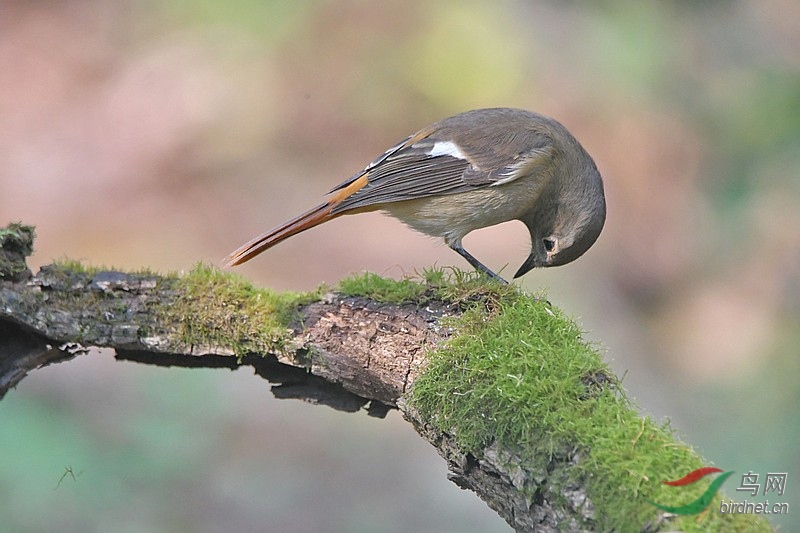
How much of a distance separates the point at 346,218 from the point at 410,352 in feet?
14.9

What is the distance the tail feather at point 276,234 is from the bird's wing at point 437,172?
0.25ft

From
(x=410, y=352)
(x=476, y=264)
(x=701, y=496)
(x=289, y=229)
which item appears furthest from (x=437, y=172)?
(x=701, y=496)

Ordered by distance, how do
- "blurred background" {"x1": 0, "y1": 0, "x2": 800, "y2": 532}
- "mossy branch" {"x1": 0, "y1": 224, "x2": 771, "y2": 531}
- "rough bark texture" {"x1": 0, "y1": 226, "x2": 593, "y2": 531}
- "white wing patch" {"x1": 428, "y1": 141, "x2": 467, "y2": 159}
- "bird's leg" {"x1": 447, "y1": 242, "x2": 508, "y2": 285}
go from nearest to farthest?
"mossy branch" {"x1": 0, "y1": 224, "x2": 771, "y2": 531} → "rough bark texture" {"x1": 0, "y1": 226, "x2": 593, "y2": 531} → "bird's leg" {"x1": 447, "y1": 242, "x2": 508, "y2": 285} → "white wing patch" {"x1": 428, "y1": 141, "x2": 467, "y2": 159} → "blurred background" {"x1": 0, "y1": 0, "x2": 800, "y2": 532}

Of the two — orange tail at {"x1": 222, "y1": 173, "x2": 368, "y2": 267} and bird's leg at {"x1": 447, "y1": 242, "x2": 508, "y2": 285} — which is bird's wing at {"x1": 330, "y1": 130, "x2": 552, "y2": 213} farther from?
bird's leg at {"x1": 447, "y1": 242, "x2": 508, "y2": 285}

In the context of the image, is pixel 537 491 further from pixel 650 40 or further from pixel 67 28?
pixel 67 28

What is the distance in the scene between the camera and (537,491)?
2.68m

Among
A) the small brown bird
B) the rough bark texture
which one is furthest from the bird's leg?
the rough bark texture

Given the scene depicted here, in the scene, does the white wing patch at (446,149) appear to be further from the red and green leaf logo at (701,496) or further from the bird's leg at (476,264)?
the red and green leaf logo at (701,496)

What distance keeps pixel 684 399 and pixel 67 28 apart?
22.7 feet

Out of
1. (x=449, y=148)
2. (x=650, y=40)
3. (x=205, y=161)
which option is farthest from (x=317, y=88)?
(x=449, y=148)

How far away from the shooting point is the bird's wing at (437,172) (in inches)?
170

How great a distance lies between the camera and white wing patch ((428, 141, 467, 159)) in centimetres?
443

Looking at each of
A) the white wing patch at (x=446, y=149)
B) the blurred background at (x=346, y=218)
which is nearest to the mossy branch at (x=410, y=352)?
the white wing patch at (x=446, y=149)

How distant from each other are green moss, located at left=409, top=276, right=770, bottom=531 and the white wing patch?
108 cm
